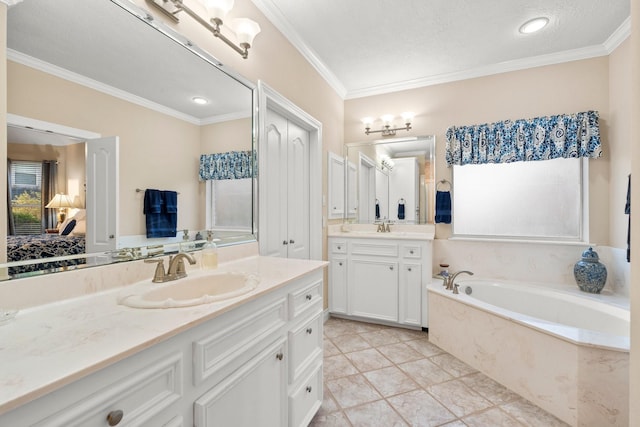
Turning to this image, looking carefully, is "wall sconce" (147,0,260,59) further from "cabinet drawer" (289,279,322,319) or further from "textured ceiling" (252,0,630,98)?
"cabinet drawer" (289,279,322,319)

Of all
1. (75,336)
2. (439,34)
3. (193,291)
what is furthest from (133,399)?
(439,34)

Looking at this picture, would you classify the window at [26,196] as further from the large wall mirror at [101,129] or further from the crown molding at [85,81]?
the crown molding at [85,81]

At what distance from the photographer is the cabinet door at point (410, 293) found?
2.79 metres

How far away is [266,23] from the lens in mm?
2111

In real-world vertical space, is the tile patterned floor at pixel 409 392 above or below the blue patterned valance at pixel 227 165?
below

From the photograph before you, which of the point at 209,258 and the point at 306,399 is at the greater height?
the point at 209,258

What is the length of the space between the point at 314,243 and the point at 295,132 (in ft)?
3.54

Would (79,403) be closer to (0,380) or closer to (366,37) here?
(0,380)

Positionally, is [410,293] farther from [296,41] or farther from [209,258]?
[296,41]

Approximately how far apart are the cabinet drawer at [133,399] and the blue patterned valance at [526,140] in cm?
309

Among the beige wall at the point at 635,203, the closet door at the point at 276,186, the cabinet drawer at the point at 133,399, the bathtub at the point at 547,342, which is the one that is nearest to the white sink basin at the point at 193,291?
the cabinet drawer at the point at 133,399

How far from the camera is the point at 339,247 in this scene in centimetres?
311

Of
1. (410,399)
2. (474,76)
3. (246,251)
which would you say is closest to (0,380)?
(246,251)

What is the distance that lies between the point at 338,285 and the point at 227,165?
1.90m
